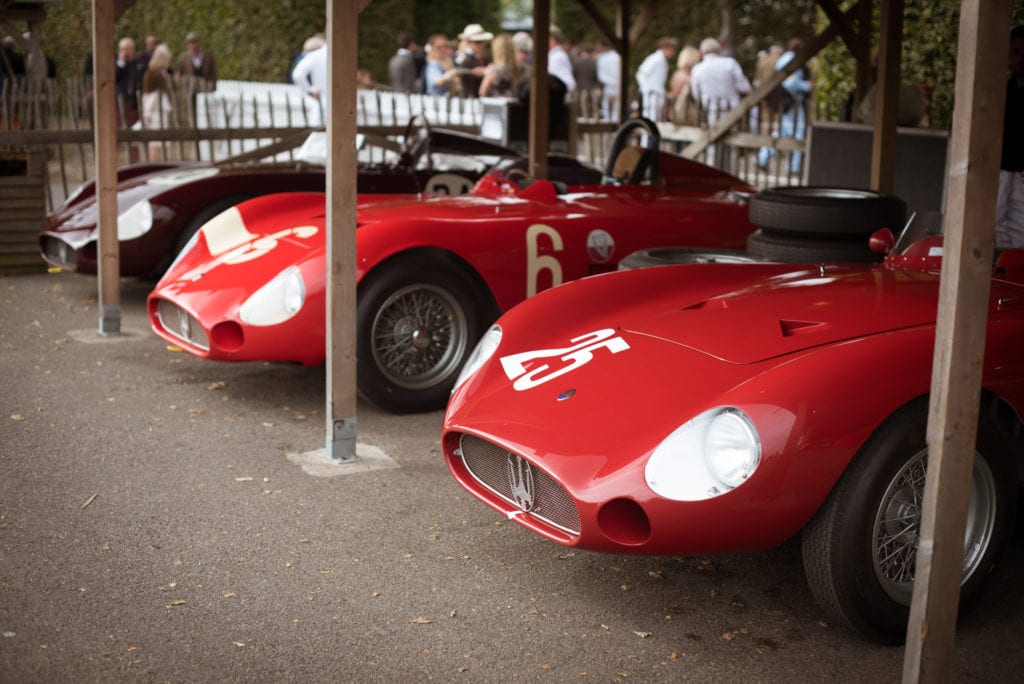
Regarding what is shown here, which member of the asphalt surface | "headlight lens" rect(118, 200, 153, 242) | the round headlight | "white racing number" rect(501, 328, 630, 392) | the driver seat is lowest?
the asphalt surface

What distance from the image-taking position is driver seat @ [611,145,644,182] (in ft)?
24.0

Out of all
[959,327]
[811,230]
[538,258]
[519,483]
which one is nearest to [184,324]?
[538,258]

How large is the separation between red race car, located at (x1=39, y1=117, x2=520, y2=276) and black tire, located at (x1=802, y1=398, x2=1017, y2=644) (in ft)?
15.5

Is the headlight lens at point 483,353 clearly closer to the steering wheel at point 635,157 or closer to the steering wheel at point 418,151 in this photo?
the steering wheel at point 635,157

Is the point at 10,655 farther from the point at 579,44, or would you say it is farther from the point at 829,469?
the point at 579,44

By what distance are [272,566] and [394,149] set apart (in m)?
5.60

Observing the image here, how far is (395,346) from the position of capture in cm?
566

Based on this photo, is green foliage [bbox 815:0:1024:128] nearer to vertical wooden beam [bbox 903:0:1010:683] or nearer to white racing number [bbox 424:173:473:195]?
white racing number [bbox 424:173:473:195]

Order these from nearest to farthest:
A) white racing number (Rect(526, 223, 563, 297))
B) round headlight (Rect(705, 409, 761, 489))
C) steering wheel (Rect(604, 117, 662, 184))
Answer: round headlight (Rect(705, 409, 761, 489))
white racing number (Rect(526, 223, 563, 297))
steering wheel (Rect(604, 117, 662, 184))

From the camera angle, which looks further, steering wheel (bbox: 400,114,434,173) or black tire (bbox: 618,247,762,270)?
steering wheel (bbox: 400,114,434,173)

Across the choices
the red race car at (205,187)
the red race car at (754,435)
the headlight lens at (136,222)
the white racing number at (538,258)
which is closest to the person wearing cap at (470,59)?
the red race car at (205,187)

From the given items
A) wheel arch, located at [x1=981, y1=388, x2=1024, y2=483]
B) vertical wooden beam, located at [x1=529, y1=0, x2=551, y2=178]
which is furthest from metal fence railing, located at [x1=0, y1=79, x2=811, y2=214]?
wheel arch, located at [x1=981, y1=388, x2=1024, y2=483]

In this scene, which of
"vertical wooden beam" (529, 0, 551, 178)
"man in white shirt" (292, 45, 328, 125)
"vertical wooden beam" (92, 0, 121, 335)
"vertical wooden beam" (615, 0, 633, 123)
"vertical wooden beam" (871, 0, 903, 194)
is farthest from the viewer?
"man in white shirt" (292, 45, 328, 125)

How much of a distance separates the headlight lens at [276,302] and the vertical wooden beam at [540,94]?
9.28 ft
